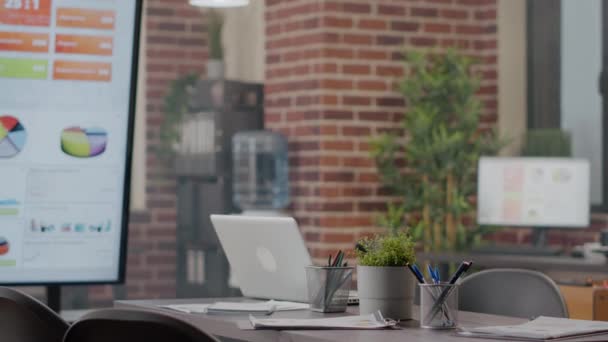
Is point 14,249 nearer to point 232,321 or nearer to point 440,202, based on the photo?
point 232,321

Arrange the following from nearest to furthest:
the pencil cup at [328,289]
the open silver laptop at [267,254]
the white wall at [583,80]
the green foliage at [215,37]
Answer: the pencil cup at [328,289], the open silver laptop at [267,254], the white wall at [583,80], the green foliage at [215,37]

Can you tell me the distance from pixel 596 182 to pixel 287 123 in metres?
1.60

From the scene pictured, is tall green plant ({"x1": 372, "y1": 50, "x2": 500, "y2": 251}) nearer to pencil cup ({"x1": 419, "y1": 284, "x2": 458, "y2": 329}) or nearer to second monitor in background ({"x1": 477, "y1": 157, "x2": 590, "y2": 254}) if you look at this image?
second monitor in background ({"x1": 477, "y1": 157, "x2": 590, "y2": 254})

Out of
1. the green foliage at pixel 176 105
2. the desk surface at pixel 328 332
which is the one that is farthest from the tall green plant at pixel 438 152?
the desk surface at pixel 328 332

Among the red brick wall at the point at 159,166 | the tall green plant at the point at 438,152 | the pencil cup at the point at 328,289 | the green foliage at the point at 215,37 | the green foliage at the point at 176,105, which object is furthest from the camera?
the red brick wall at the point at 159,166

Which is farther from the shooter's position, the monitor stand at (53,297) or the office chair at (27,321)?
the monitor stand at (53,297)

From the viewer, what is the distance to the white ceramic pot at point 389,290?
2.52m

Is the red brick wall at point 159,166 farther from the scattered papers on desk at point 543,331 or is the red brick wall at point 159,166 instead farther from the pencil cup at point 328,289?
the scattered papers on desk at point 543,331

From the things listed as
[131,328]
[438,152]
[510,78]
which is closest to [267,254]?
[131,328]

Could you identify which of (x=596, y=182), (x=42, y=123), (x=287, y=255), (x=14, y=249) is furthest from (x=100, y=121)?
(x=596, y=182)

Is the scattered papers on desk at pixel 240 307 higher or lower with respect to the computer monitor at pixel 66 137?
lower

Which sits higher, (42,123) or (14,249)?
(42,123)

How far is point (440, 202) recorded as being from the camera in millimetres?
5559

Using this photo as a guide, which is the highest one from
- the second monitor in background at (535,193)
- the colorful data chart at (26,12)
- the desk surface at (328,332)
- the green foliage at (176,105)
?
the green foliage at (176,105)
